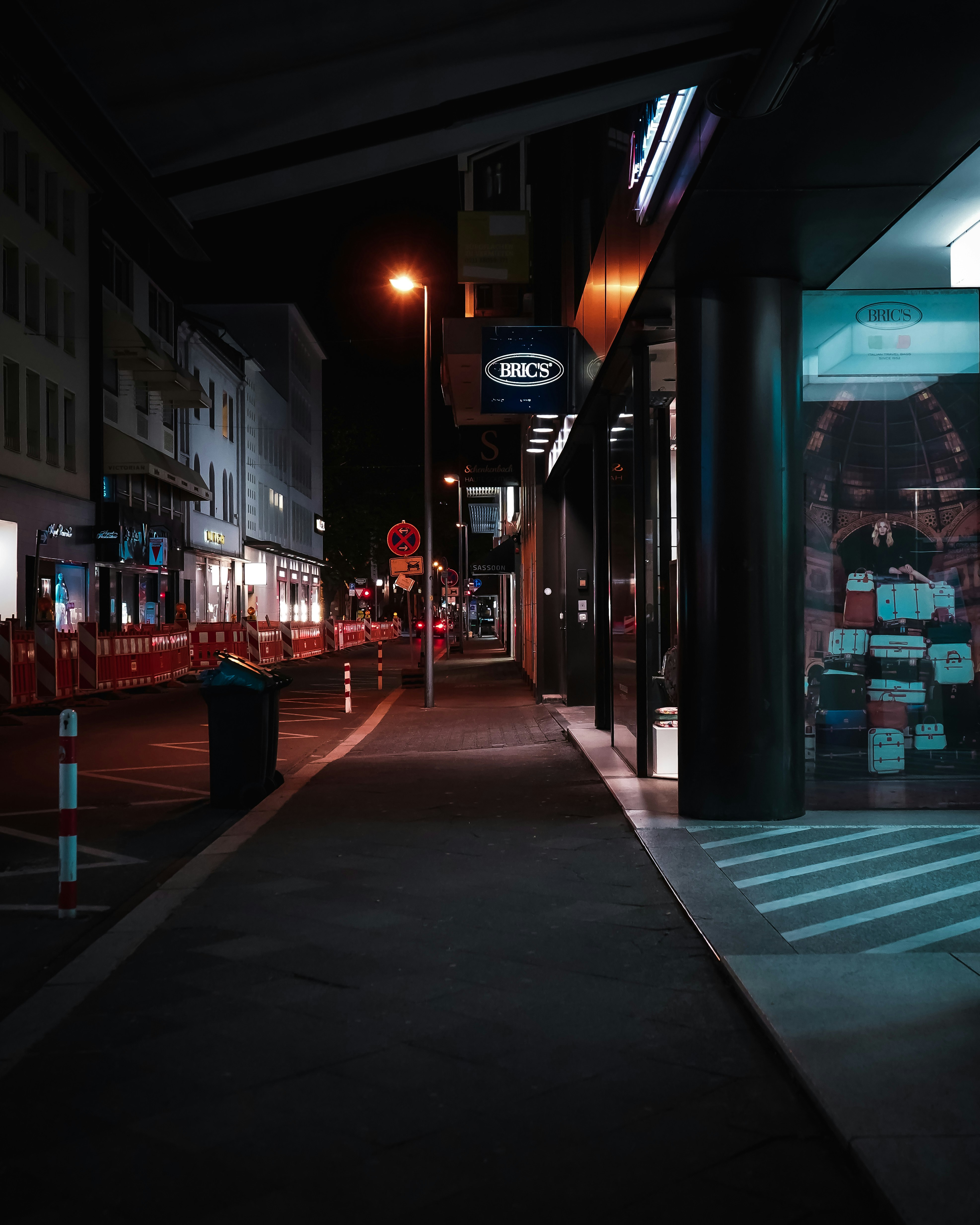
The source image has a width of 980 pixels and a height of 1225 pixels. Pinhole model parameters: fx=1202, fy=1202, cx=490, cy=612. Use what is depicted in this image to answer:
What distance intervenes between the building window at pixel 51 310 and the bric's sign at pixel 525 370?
21.8m

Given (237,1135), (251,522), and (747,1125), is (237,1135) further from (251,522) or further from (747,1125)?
(251,522)

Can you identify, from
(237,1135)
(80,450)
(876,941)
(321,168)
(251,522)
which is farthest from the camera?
(251,522)

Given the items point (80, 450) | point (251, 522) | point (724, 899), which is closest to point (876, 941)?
point (724, 899)

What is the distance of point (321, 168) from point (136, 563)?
3612 cm

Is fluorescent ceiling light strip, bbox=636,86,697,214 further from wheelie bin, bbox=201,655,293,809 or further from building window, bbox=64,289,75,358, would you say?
building window, bbox=64,289,75,358

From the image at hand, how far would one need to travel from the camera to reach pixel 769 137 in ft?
19.7

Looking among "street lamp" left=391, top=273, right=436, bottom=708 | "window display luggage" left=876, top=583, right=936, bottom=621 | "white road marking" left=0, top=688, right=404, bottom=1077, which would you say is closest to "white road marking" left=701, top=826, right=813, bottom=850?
"window display luggage" left=876, top=583, right=936, bottom=621

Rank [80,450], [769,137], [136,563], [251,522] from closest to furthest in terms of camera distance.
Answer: [769,137] < [80,450] < [136,563] < [251,522]

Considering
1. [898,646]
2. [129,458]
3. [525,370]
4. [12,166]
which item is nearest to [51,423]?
[129,458]

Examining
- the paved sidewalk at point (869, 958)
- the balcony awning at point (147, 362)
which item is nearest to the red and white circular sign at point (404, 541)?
the balcony awning at point (147, 362)

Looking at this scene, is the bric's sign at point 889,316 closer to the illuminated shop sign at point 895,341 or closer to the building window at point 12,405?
the illuminated shop sign at point 895,341

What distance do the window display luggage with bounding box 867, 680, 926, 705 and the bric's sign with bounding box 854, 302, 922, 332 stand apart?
261cm

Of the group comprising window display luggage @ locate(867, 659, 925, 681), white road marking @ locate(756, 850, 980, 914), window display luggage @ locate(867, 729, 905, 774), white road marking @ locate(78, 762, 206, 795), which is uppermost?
window display luggage @ locate(867, 659, 925, 681)

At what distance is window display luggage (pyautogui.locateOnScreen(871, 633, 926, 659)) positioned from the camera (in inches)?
352
